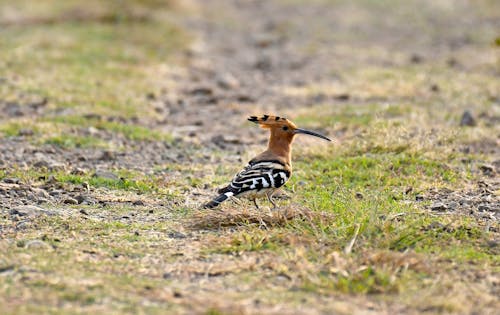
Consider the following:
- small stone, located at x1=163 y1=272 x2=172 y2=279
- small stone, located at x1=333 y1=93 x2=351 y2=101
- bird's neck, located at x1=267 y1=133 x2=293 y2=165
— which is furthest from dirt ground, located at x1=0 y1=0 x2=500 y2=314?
bird's neck, located at x1=267 y1=133 x2=293 y2=165

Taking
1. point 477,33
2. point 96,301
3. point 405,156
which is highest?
point 477,33

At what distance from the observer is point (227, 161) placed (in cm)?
841

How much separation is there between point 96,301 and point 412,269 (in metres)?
1.80

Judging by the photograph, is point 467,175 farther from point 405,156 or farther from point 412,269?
point 412,269

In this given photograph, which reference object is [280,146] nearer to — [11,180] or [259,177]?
[259,177]

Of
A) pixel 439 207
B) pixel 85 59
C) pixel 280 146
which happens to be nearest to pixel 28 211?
pixel 280 146

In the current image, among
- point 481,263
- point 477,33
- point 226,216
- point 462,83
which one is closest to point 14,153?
point 226,216

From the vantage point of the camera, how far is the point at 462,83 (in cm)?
1227

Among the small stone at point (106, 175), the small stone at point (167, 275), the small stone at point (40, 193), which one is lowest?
the small stone at point (167, 275)

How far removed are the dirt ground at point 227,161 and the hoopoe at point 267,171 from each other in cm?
14

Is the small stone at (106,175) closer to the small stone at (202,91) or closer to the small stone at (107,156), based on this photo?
the small stone at (107,156)

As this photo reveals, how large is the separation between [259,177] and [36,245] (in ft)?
5.42

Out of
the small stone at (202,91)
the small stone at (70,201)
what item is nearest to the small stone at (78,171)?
the small stone at (70,201)

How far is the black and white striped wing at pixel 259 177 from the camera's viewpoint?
6164mm
